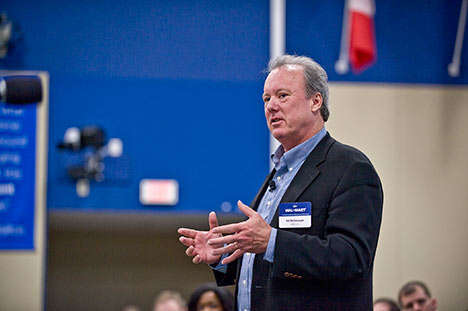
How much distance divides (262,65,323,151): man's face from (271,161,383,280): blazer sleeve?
0.82ft

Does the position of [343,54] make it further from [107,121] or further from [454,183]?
[107,121]

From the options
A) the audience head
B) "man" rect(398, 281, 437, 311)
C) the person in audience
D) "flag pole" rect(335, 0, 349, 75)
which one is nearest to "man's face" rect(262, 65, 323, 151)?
the person in audience

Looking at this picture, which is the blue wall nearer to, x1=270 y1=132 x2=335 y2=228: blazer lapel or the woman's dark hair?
the woman's dark hair

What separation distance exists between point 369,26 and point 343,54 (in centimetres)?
36

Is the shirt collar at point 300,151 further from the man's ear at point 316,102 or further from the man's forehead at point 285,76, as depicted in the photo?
the man's forehead at point 285,76

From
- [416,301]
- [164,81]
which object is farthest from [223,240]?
[164,81]

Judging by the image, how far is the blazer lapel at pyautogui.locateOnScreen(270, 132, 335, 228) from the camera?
2164 millimetres

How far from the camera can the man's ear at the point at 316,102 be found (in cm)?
231

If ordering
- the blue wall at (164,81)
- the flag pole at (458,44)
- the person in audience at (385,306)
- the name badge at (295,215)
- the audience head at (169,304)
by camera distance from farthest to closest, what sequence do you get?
the flag pole at (458,44), the blue wall at (164,81), the audience head at (169,304), the person in audience at (385,306), the name badge at (295,215)

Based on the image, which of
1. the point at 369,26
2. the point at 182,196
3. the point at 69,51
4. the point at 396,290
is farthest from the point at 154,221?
the point at 369,26

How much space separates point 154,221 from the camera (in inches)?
245

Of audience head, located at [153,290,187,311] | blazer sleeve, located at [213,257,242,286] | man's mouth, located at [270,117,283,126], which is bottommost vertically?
audience head, located at [153,290,187,311]

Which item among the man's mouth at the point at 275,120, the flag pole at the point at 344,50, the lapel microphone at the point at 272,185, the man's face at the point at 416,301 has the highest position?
the flag pole at the point at 344,50

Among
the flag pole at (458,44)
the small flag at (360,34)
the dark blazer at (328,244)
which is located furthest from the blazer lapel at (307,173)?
the flag pole at (458,44)
